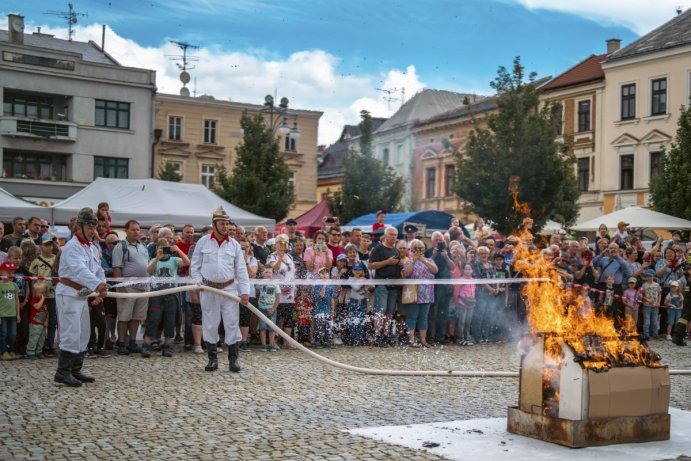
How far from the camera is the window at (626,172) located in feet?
141

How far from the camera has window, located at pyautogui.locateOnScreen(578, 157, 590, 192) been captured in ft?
147

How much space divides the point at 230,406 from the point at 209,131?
51223 millimetres

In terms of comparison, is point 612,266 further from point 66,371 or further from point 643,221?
point 66,371

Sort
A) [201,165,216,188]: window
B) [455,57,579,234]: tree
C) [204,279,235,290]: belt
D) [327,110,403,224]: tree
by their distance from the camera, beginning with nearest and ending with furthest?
1. [204,279,235,290]: belt
2. [455,57,579,234]: tree
3. [327,110,403,224]: tree
4. [201,165,216,188]: window

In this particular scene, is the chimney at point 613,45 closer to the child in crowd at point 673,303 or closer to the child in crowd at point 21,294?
the child in crowd at point 673,303

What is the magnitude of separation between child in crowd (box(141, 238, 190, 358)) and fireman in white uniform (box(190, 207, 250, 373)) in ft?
6.05

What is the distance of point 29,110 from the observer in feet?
148

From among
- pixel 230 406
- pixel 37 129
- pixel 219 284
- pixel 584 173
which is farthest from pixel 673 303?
pixel 37 129

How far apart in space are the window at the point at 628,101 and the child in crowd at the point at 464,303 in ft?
99.1

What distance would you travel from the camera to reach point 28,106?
45.0 metres

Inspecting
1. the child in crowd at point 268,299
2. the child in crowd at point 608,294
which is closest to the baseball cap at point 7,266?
the child in crowd at point 268,299

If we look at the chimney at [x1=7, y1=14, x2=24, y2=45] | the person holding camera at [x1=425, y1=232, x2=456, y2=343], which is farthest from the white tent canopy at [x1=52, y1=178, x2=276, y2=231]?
the chimney at [x1=7, y1=14, x2=24, y2=45]

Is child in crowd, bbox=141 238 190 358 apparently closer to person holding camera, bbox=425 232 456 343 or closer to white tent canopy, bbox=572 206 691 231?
person holding camera, bbox=425 232 456 343

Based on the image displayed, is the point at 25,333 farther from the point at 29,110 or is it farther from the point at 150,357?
the point at 29,110
